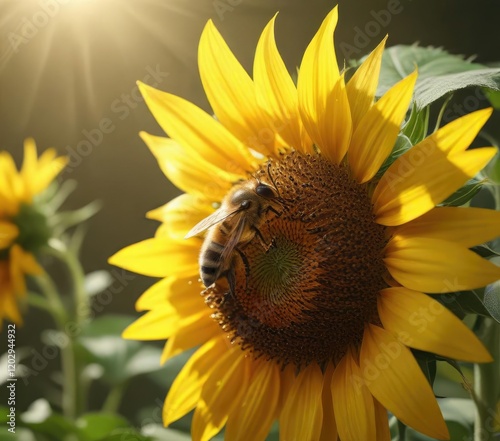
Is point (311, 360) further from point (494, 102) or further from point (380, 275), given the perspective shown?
point (494, 102)

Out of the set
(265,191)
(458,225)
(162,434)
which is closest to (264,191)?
(265,191)

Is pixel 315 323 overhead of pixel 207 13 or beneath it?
beneath

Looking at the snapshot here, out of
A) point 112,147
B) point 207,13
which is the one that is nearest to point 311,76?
point 207,13

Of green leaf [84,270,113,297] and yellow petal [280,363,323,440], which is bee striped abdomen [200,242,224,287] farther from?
Result: green leaf [84,270,113,297]

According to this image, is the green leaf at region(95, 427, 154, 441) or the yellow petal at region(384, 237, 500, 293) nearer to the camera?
the yellow petal at region(384, 237, 500, 293)

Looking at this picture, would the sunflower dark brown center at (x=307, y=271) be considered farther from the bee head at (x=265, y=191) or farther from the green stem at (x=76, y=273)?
the green stem at (x=76, y=273)
